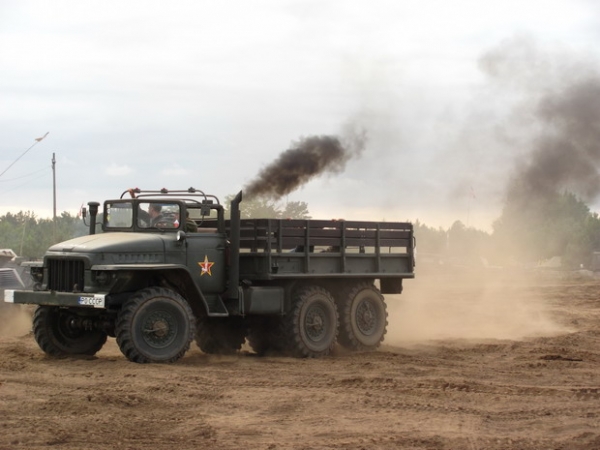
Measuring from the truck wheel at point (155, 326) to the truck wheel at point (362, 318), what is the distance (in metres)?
3.59

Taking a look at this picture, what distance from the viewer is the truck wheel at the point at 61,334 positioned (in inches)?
569

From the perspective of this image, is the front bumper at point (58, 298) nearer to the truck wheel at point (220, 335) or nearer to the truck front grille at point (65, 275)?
the truck front grille at point (65, 275)

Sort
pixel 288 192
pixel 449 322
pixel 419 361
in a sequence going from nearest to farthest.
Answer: pixel 419 361, pixel 288 192, pixel 449 322

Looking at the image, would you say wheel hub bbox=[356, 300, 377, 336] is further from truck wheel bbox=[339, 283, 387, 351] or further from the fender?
the fender

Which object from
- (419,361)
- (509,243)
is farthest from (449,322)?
(509,243)

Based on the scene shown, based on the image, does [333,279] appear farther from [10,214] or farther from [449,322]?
[10,214]

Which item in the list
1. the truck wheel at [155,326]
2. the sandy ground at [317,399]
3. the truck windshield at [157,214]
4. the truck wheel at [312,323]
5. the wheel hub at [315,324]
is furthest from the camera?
the wheel hub at [315,324]

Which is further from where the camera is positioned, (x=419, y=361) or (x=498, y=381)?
(x=419, y=361)

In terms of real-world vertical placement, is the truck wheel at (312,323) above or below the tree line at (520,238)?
below

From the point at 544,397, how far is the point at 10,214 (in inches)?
3218

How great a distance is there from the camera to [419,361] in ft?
48.6

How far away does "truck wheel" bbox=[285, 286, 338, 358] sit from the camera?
15789 mm

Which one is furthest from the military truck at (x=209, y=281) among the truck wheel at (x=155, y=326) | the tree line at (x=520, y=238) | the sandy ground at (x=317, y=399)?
the tree line at (x=520, y=238)

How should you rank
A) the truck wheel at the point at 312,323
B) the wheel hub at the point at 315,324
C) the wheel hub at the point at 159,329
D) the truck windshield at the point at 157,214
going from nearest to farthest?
the wheel hub at the point at 159,329
the truck windshield at the point at 157,214
the truck wheel at the point at 312,323
the wheel hub at the point at 315,324
